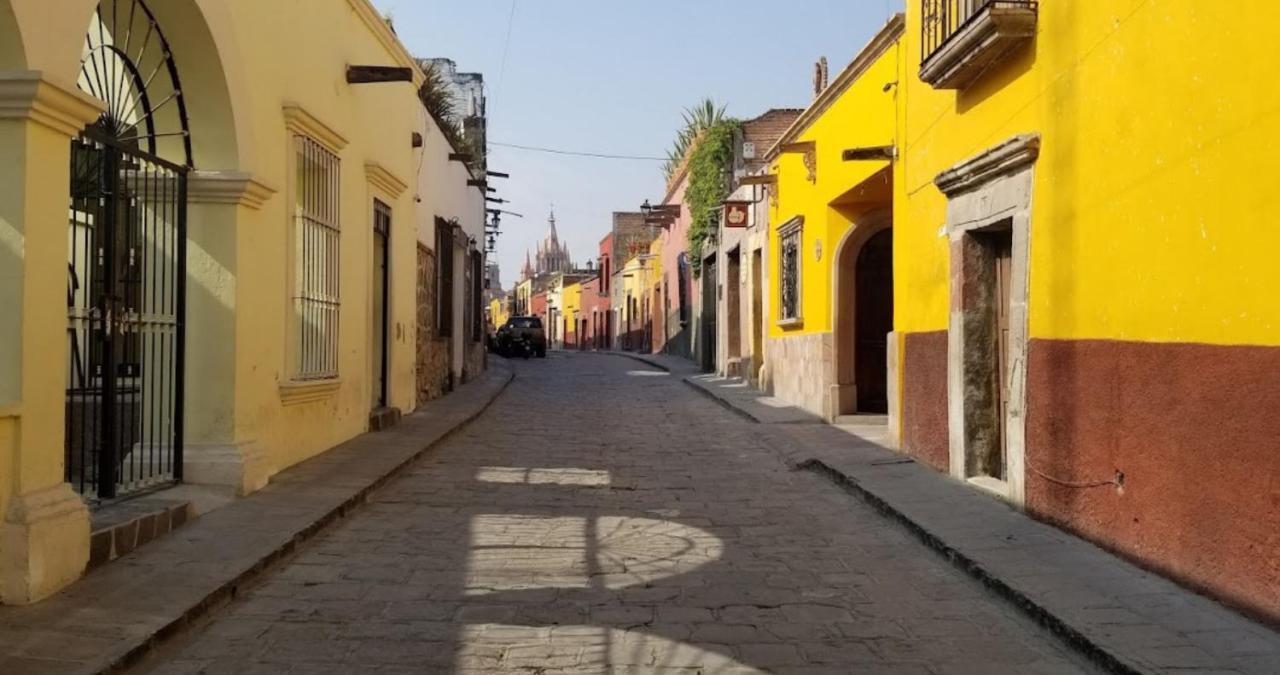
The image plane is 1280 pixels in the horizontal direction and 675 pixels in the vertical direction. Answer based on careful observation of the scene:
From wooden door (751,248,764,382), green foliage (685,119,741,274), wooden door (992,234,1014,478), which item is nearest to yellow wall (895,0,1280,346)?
wooden door (992,234,1014,478)

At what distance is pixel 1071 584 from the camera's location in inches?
210

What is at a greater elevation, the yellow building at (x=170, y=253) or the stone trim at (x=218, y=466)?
the yellow building at (x=170, y=253)

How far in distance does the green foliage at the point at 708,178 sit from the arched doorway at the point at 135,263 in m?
16.2

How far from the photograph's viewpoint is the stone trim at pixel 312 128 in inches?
346

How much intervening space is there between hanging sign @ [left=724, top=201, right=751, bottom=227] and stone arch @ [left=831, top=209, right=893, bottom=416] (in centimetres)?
577

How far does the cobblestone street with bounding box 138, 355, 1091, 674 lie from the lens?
451 cm

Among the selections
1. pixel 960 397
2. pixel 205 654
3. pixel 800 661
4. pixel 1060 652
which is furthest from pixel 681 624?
pixel 960 397

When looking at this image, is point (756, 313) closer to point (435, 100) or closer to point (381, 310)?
point (435, 100)

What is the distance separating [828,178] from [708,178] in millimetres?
10411

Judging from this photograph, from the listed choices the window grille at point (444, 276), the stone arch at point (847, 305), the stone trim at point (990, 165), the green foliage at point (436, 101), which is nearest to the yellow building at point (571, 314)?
the green foliage at point (436, 101)

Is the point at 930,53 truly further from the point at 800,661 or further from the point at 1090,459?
the point at 800,661

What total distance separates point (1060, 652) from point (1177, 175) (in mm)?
2247

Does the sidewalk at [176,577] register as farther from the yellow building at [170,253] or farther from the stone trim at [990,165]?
the stone trim at [990,165]

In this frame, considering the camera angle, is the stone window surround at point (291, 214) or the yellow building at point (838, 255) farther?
the yellow building at point (838, 255)
